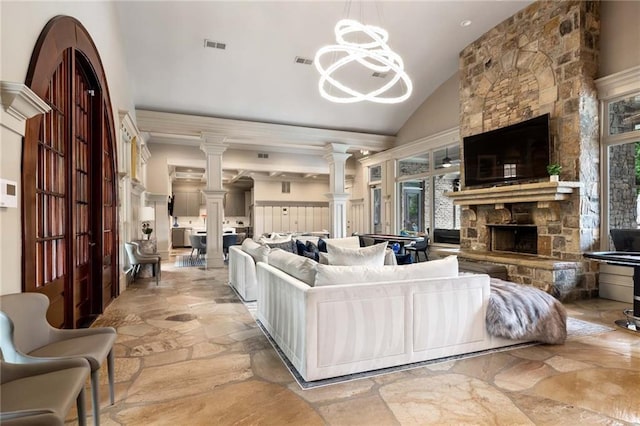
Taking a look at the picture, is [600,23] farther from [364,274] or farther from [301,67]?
[364,274]

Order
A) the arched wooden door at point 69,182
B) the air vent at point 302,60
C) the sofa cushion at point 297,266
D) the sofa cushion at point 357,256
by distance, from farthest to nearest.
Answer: the air vent at point 302,60 → the sofa cushion at point 357,256 → the sofa cushion at point 297,266 → the arched wooden door at point 69,182

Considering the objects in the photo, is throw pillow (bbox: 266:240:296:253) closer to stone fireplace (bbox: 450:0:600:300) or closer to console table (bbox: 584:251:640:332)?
stone fireplace (bbox: 450:0:600:300)

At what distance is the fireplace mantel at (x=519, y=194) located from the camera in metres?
4.66

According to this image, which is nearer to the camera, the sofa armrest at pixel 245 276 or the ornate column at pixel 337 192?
the sofa armrest at pixel 245 276

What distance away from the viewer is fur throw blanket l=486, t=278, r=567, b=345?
9.18ft

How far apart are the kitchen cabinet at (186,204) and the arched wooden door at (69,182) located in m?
9.21

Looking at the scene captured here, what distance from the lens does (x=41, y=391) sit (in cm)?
135

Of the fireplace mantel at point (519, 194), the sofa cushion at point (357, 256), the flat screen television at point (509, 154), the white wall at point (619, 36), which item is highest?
the white wall at point (619, 36)

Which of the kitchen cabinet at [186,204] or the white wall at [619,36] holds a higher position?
the white wall at [619,36]

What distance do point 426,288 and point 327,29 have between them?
4902mm

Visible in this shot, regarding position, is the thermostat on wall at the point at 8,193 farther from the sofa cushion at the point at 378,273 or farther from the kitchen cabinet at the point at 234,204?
the kitchen cabinet at the point at 234,204

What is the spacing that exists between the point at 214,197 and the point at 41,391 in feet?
21.6

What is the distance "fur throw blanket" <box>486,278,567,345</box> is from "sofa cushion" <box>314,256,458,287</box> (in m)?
0.48

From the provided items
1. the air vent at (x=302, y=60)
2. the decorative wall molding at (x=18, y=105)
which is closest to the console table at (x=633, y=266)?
the decorative wall molding at (x=18, y=105)
